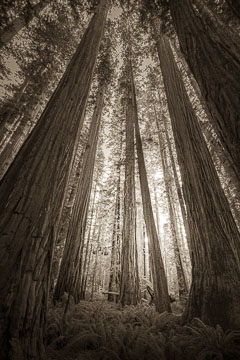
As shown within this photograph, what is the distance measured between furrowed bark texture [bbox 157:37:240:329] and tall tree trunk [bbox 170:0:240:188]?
1.71m

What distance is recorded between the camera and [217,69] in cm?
144

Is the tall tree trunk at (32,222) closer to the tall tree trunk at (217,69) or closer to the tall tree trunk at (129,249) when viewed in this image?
the tall tree trunk at (217,69)

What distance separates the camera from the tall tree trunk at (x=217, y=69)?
124 centimetres

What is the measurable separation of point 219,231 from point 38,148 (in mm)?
2884

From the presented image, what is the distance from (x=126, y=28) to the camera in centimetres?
965

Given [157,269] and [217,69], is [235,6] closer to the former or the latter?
[217,69]

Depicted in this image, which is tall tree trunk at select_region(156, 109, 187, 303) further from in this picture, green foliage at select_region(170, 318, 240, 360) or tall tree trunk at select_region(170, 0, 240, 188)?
tall tree trunk at select_region(170, 0, 240, 188)

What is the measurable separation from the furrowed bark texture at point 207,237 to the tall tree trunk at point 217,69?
5.60ft

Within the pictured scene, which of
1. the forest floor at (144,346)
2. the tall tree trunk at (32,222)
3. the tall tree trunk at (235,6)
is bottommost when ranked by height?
the forest floor at (144,346)

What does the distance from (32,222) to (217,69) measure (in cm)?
223

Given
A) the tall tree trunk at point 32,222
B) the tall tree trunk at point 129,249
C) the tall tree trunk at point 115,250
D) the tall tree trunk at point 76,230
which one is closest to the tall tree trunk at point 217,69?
the tall tree trunk at point 32,222

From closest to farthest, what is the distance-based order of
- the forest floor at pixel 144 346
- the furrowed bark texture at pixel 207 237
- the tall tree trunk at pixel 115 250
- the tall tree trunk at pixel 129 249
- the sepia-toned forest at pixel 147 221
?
the sepia-toned forest at pixel 147 221
the forest floor at pixel 144 346
the furrowed bark texture at pixel 207 237
the tall tree trunk at pixel 129 249
the tall tree trunk at pixel 115 250

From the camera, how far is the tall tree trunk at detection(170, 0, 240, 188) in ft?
4.07

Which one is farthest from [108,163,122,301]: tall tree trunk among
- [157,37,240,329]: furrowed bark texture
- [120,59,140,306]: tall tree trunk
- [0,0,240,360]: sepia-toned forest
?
[157,37,240,329]: furrowed bark texture
